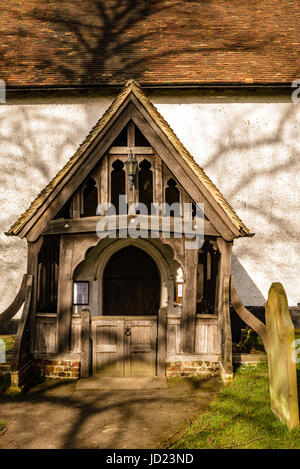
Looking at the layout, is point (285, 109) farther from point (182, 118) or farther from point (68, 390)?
point (68, 390)

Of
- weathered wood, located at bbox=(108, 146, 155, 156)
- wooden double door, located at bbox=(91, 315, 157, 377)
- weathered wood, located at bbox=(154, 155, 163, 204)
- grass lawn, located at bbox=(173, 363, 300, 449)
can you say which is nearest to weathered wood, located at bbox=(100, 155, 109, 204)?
weathered wood, located at bbox=(108, 146, 155, 156)

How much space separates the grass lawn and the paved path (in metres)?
0.22

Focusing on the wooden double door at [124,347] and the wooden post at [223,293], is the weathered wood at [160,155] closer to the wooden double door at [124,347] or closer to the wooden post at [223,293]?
the wooden post at [223,293]

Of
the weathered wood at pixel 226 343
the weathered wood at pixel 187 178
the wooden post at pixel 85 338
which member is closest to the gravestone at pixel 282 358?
the weathered wood at pixel 226 343

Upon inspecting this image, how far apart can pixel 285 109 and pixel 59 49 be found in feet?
20.0

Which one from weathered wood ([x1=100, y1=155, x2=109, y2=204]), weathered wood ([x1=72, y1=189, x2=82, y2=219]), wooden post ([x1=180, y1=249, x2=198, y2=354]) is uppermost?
weathered wood ([x1=100, y1=155, x2=109, y2=204])

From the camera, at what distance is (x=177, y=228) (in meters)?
7.57

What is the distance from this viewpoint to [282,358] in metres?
5.31

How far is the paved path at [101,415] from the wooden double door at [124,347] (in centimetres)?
56

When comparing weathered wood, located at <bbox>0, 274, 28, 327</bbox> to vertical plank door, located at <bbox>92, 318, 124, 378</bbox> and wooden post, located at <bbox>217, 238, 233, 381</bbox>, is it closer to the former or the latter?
vertical plank door, located at <bbox>92, 318, 124, 378</bbox>

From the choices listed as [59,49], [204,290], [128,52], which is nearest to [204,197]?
[204,290]

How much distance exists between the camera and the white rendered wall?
1163 centimetres

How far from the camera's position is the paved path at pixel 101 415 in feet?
17.4

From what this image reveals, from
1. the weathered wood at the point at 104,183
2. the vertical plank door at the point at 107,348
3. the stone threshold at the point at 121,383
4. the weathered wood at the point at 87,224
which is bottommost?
the stone threshold at the point at 121,383
